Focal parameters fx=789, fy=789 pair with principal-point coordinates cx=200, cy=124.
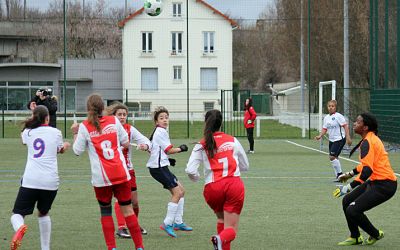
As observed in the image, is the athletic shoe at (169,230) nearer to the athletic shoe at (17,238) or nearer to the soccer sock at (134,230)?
the soccer sock at (134,230)

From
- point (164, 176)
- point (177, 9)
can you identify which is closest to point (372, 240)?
point (164, 176)

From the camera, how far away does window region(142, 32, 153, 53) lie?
48844mm

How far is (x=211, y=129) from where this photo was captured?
785 cm

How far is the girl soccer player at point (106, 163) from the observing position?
805 centimetres

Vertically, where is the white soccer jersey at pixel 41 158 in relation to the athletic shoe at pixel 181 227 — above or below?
above

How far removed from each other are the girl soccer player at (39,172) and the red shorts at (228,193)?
166cm

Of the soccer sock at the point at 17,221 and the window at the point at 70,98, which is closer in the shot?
the soccer sock at the point at 17,221

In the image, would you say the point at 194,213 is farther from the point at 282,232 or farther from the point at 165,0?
the point at 165,0

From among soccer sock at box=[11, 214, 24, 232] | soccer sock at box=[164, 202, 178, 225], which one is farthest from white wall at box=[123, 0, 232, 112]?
soccer sock at box=[11, 214, 24, 232]

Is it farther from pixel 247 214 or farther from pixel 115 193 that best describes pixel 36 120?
pixel 247 214

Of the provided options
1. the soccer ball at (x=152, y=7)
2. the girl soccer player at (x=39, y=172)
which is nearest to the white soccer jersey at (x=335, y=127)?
the girl soccer player at (x=39, y=172)

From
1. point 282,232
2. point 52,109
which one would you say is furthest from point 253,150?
point 282,232

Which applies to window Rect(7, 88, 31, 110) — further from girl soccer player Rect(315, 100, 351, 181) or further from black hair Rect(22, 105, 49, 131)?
black hair Rect(22, 105, 49, 131)

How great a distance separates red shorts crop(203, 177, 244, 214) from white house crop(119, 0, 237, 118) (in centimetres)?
3612
